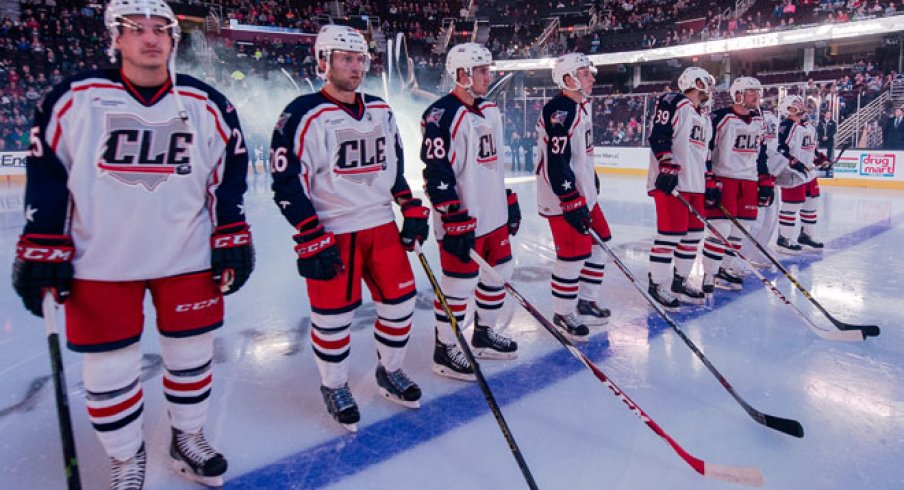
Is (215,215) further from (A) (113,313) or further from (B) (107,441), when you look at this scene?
(B) (107,441)

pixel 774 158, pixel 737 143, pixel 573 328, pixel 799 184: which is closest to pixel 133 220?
pixel 573 328

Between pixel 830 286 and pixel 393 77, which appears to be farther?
pixel 393 77

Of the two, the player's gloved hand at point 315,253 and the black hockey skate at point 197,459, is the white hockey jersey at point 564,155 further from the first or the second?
the black hockey skate at point 197,459

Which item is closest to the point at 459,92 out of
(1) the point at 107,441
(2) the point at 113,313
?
(2) the point at 113,313

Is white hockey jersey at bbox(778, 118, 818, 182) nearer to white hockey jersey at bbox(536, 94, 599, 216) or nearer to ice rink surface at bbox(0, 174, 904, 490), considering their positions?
ice rink surface at bbox(0, 174, 904, 490)

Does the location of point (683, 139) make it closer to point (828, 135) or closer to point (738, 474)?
point (738, 474)

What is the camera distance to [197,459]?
2123 millimetres

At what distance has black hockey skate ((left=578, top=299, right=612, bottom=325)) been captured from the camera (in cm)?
385

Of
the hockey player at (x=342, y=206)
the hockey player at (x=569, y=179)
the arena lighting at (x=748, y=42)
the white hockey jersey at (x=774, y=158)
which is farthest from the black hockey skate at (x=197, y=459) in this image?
the arena lighting at (x=748, y=42)

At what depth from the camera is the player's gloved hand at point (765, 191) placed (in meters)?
5.00

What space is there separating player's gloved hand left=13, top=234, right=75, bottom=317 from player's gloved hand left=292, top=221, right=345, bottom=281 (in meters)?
0.75

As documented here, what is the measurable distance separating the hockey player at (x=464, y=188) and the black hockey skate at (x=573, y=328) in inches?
19.1

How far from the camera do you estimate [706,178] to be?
4.44 meters

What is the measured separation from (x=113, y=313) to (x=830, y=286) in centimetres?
476
